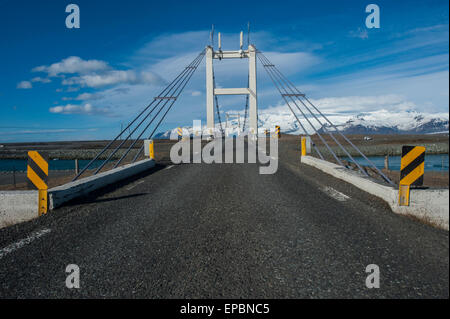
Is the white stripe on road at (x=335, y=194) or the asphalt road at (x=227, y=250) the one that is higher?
the white stripe on road at (x=335, y=194)

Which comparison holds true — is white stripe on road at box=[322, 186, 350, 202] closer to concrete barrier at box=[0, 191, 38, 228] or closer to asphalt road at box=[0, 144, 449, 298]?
asphalt road at box=[0, 144, 449, 298]

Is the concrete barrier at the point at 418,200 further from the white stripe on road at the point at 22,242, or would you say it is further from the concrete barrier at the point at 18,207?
the concrete barrier at the point at 18,207

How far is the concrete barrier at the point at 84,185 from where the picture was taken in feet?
17.2

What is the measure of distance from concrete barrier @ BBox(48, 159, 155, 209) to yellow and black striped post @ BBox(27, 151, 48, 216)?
4.6 inches

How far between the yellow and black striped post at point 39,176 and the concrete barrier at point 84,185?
0.38 feet

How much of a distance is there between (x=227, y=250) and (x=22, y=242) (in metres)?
2.52

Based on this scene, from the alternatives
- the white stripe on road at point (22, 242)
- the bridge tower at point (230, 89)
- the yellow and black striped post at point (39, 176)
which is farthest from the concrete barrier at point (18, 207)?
the bridge tower at point (230, 89)

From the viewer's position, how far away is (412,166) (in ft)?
13.3

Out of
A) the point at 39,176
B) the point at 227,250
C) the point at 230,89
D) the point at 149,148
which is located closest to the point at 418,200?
the point at 227,250

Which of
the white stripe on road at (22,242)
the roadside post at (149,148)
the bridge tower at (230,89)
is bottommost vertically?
the white stripe on road at (22,242)

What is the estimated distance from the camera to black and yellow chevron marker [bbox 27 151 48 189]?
516 cm

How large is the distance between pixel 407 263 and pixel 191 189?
487cm

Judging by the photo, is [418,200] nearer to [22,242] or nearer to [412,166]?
[412,166]
